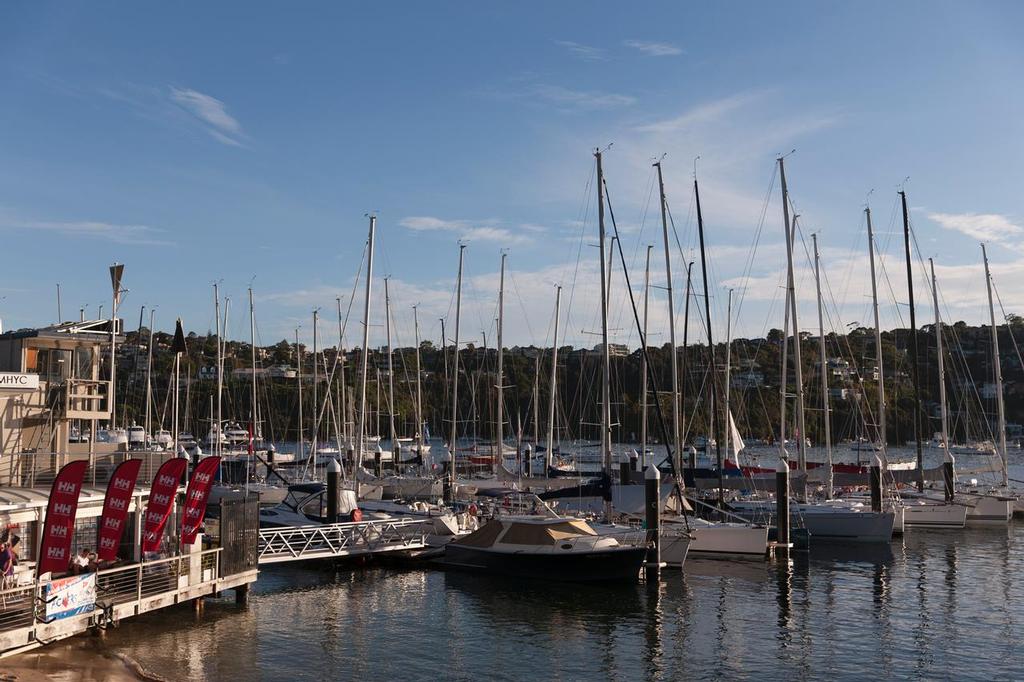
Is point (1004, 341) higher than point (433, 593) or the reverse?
higher

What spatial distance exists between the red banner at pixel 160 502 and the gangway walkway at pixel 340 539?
25.1 feet

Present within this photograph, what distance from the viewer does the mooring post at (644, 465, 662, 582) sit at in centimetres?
3534

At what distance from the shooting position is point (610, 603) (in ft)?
106

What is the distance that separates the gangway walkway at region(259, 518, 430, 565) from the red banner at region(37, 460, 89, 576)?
37.4 feet

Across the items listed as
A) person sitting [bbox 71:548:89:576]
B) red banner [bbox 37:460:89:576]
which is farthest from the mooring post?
red banner [bbox 37:460:89:576]

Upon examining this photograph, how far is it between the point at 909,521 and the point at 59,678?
4636cm

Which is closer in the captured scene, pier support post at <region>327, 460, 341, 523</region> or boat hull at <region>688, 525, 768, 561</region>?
boat hull at <region>688, 525, 768, 561</region>

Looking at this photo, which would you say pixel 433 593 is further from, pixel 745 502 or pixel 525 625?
pixel 745 502

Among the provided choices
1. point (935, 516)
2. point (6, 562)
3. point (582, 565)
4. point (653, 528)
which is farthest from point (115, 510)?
point (935, 516)

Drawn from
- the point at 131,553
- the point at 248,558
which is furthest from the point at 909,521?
the point at 131,553

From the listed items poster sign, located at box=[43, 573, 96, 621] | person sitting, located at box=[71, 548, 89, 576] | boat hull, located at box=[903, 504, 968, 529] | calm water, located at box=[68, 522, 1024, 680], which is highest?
person sitting, located at box=[71, 548, 89, 576]

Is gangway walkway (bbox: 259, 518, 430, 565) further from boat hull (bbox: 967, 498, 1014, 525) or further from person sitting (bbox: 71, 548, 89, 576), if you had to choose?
boat hull (bbox: 967, 498, 1014, 525)

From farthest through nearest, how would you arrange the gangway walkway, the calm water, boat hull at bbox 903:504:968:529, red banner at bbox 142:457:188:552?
boat hull at bbox 903:504:968:529
the gangway walkway
red banner at bbox 142:457:188:552
the calm water

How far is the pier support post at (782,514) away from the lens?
132 feet
